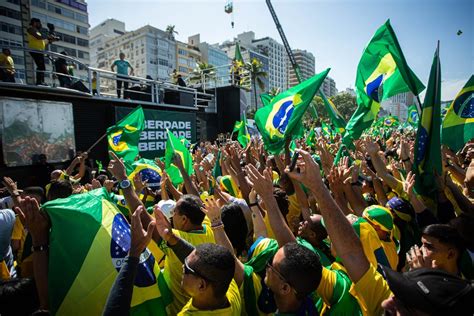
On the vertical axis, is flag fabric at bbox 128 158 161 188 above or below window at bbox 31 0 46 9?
below

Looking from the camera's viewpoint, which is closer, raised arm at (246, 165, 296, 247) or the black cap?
the black cap

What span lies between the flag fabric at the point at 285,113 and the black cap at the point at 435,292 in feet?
11.3

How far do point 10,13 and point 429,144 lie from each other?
65.9 metres

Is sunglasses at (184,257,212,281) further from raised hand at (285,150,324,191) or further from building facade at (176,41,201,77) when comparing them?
building facade at (176,41,201,77)

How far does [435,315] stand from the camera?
46.5 inches

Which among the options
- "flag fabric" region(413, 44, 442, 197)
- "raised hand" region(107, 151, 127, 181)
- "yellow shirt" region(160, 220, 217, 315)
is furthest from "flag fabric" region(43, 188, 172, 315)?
"flag fabric" region(413, 44, 442, 197)

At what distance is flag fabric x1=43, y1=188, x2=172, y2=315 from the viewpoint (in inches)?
72.1

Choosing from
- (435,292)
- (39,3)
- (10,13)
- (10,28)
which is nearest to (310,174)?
(435,292)

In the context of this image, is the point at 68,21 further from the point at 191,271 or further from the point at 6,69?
the point at 191,271

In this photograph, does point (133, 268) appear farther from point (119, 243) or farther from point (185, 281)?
point (119, 243)

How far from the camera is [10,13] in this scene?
161 ft

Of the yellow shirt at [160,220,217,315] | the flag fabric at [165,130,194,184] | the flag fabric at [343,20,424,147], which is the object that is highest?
the flag fabric at [343,20,424,147]

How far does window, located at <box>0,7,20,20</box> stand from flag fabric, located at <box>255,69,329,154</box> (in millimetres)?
61801

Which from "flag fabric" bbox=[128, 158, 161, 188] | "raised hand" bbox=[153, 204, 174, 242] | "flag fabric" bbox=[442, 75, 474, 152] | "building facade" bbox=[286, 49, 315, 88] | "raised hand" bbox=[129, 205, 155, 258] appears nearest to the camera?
"raised hand" bbox=[129, 205, 155, 258]
